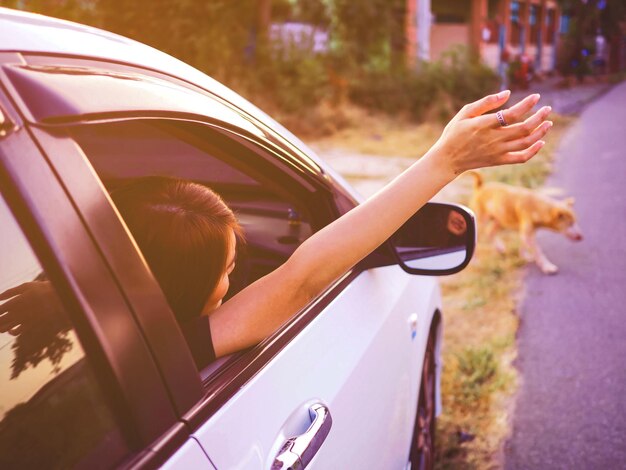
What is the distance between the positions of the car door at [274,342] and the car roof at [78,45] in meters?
0.05

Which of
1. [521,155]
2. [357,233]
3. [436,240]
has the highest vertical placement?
[521,155]

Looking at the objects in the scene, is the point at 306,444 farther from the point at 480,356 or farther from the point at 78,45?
the point at 480,356

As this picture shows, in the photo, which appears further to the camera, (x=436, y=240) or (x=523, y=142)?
(x=436, y=240)

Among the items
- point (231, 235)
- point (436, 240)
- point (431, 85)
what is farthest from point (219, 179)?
point (431, 85)

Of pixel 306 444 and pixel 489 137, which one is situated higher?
pixel 489 137

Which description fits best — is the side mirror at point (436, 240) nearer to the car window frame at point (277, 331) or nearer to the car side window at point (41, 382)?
the car window frame at point (277, 331)

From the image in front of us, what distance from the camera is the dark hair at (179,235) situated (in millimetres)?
1433

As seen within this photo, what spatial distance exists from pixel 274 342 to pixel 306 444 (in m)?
0.27

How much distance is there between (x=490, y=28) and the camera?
92.7 ft

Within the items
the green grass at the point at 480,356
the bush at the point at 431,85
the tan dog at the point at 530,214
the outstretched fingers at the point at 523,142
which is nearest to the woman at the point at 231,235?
the outstretched fingers at the point at 523,142

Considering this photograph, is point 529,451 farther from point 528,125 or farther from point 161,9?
point 161,9

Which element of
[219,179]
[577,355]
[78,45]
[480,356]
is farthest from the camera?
[577,355]

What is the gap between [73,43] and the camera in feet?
3.76

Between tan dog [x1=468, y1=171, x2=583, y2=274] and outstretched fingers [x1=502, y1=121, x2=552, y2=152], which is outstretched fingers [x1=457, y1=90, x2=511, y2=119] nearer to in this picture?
outstretched fingers [x1=502, y1=121, x2=552, y2=152]
